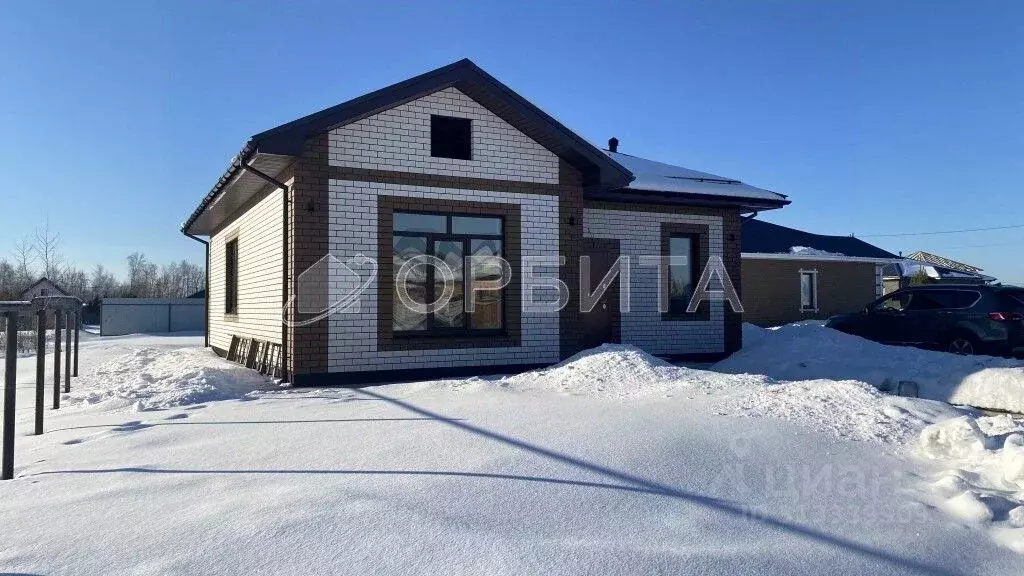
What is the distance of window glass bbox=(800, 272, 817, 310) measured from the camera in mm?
26688

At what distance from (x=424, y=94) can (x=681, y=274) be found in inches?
254

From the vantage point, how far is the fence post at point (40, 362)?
6.28 meters

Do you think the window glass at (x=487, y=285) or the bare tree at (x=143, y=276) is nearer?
the window glass at (x=487, y=285)

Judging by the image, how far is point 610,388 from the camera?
8.23 meters

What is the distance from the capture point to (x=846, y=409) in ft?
21.3

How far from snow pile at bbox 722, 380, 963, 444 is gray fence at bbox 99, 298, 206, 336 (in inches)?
1312

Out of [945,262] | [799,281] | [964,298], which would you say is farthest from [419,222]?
[945,262]

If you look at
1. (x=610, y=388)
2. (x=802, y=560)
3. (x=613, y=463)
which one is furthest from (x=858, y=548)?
(x=610, y=388)

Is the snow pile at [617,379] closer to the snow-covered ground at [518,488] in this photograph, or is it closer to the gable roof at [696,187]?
the snow-covered ground at [518,488]

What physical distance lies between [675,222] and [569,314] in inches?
139

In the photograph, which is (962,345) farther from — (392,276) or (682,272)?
(392,276)

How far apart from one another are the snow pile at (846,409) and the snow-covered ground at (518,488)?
28 mm

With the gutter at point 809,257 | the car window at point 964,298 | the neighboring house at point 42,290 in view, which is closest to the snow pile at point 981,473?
the car window at point 964,298

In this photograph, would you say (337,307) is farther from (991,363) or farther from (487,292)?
(991,363)
